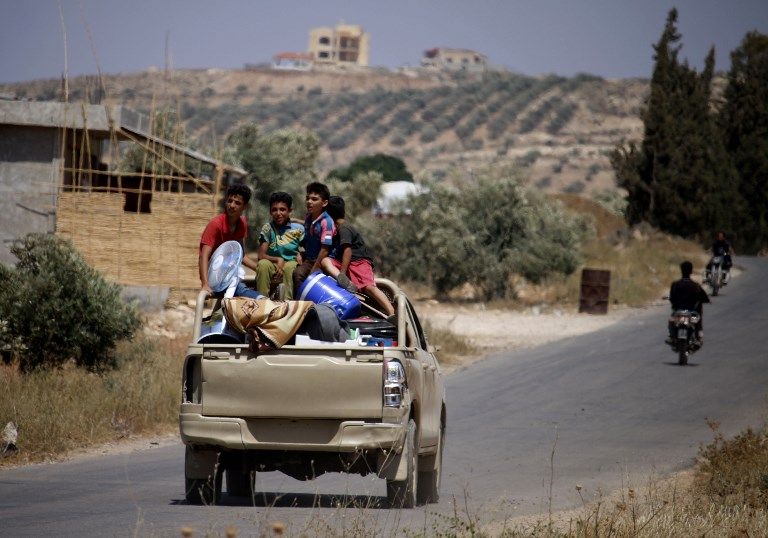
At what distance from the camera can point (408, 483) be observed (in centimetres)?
981

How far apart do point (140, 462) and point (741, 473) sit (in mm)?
6152

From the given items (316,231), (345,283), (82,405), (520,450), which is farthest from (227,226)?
(520,450)

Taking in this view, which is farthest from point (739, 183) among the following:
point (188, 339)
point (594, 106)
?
point (594, 106)

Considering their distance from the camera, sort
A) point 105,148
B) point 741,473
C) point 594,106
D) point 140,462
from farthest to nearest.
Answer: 1. point 594,106
2. point 105,148
3. point 140,462
4. point 741,473

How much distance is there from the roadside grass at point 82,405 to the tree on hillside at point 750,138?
5566 centimetres

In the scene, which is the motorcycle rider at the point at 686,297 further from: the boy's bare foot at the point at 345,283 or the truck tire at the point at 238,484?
the truck tire at the point at 238,484

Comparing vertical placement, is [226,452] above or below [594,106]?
below

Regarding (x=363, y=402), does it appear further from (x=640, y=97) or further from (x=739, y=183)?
(x=640, y=97)

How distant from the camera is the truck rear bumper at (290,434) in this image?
9.34 meters

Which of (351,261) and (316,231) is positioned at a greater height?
(316,231)

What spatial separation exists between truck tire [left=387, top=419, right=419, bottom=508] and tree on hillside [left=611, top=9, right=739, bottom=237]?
2065 inches

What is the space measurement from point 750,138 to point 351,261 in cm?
6340

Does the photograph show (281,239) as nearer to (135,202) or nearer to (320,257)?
(320,257)

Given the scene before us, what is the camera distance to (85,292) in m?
18.5
